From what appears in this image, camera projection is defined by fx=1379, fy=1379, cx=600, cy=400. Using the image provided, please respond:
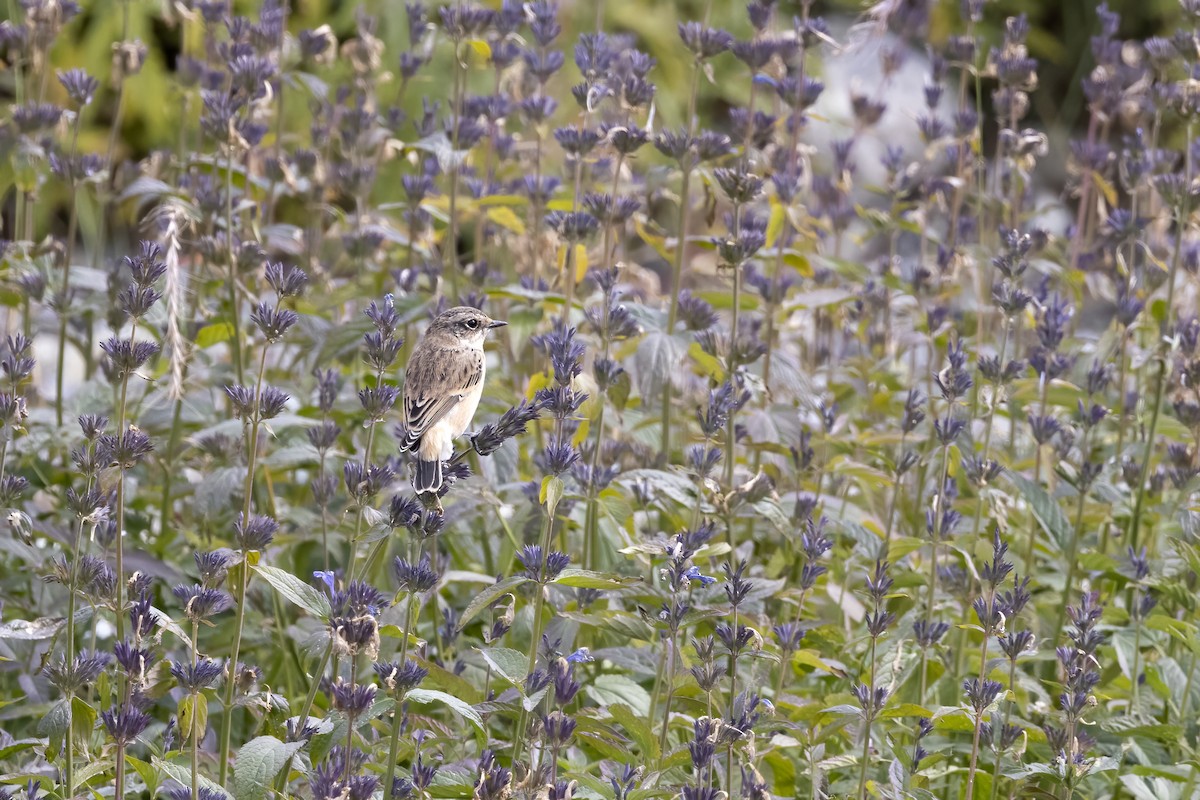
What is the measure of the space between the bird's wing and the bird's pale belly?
12mm

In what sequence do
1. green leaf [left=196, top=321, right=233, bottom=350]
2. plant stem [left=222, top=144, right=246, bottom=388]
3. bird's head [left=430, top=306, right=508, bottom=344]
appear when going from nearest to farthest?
1. bird's head [left=430, top=306, right=508, bottom=344]
2. plant stem [left=222, top=144, right=246, bottom=388]
3. green leaf [left=196, top=321, right=233, bottom=350]

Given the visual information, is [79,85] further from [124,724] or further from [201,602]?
[124,724]

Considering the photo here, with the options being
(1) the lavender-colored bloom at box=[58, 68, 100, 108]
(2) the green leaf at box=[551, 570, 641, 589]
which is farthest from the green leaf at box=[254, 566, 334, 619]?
(1) the lavender-colored bloom at box=[58, 68, 100, 108]

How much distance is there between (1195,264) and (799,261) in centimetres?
127

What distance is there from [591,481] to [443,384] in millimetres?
403

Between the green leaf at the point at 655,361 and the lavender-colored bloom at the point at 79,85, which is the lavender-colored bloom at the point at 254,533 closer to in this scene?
the green leaf at the point at 655,361

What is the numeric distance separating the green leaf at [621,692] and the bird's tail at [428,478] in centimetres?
73

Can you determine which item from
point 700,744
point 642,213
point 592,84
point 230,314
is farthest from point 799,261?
point 700,744

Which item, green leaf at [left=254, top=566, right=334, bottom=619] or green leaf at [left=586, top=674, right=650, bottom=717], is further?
green leaf at [left=586, top=674, right=650, bottom=717]

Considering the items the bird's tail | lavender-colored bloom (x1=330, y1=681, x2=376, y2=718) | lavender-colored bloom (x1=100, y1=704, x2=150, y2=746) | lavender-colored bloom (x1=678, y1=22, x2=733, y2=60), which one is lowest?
lavender-colored bloom (x1=100, y1=704, x2=150, y2=746)

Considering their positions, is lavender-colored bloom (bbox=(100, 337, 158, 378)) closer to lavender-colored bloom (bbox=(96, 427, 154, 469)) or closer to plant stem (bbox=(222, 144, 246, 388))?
lavender-colored bloom (bbox=(96, 427, 154, 469))

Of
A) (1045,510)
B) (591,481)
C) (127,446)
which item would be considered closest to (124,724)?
(127,446)

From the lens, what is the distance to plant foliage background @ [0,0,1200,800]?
2627 millimetres

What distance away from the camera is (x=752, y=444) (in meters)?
Answer: 3.70
